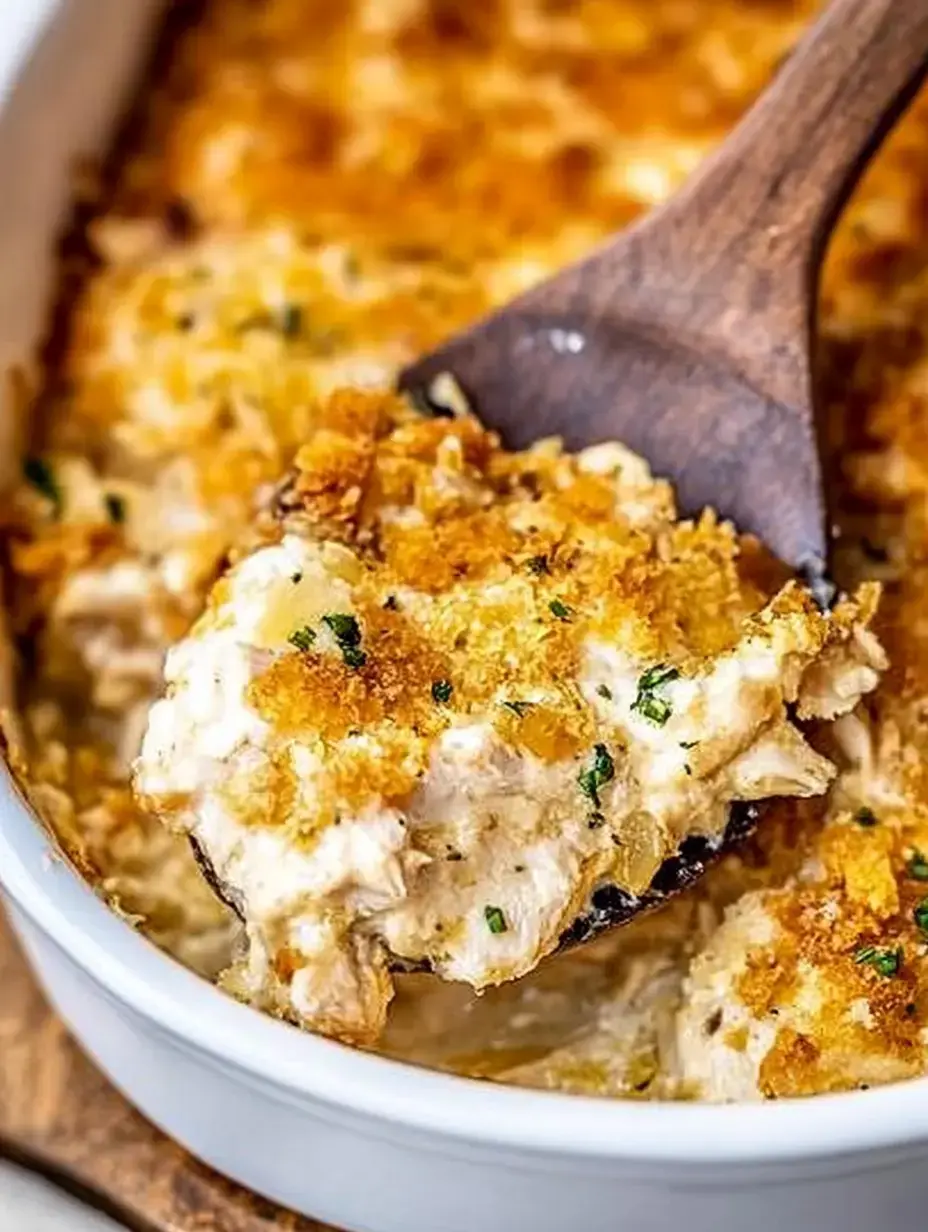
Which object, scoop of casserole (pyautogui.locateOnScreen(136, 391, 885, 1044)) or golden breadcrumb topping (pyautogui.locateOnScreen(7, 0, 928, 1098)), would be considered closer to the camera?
scoop of casserole (pyautogui.locateOnScreen(136, 391, 885, 1044))

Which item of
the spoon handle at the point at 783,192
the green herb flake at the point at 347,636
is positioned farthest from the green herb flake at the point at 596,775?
the spoon handle at the point at 783,192

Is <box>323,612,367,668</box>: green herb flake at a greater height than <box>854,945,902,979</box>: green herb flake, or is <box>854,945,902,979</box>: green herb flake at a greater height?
<box>323,612,367,668</box>: green herb flake

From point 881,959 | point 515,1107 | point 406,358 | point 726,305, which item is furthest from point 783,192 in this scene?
point 515,1107

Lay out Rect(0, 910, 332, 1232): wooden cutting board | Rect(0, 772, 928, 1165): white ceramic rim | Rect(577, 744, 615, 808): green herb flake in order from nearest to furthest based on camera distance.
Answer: Rect(0, 772, 928, 1165): white ceramic rim
Rect(577, 744, 615, 808): green herb flake
Rect(0, 910, 332, 1232): wooden cutting board

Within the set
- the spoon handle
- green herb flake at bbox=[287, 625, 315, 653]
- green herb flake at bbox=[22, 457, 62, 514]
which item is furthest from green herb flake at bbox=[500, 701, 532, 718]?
green herb flake at bbox=[22, 457, 62, 514]

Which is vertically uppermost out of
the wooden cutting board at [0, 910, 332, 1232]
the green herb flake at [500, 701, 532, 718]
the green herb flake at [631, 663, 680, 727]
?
the green herb flake at [500, 701, 532, 718]

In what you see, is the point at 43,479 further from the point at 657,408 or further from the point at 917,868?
the point at 917,868

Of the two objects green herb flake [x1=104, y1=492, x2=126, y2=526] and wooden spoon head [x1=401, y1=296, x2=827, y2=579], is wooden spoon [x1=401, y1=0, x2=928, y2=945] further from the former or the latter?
green herb flake [x1=104, y1=492, x2=126, y2=526]
